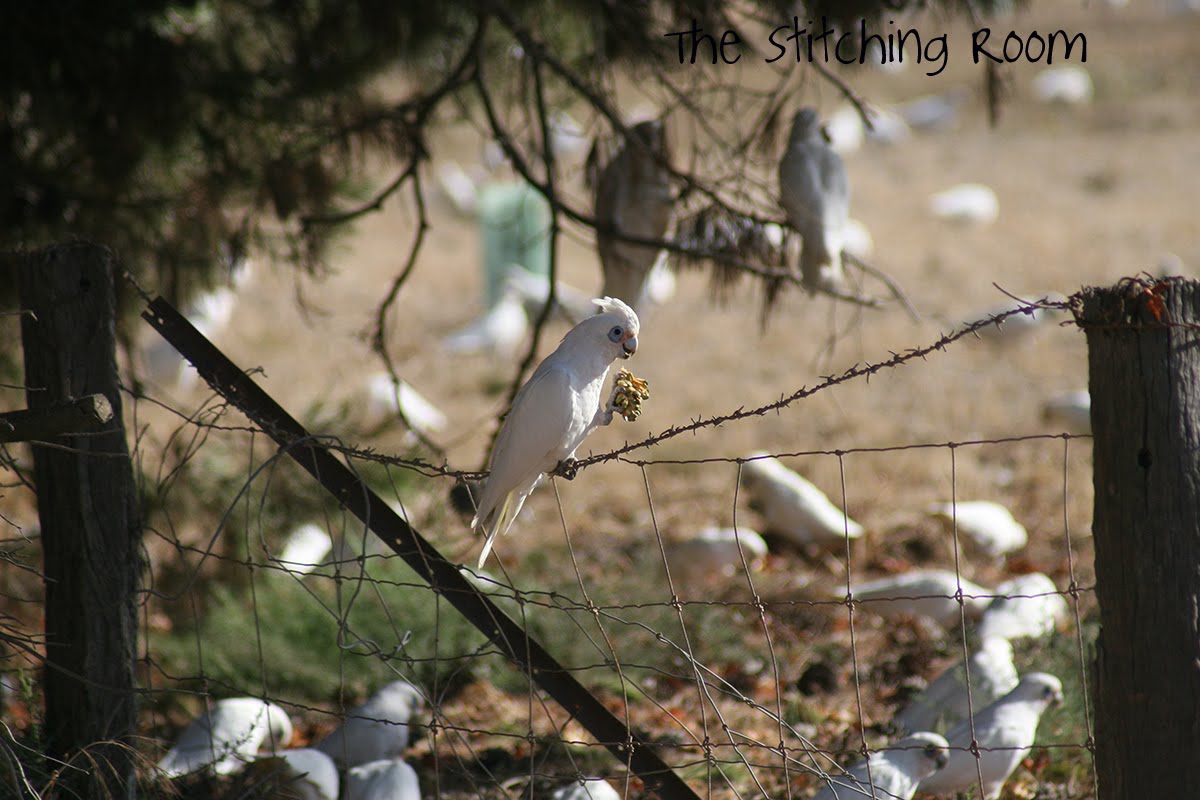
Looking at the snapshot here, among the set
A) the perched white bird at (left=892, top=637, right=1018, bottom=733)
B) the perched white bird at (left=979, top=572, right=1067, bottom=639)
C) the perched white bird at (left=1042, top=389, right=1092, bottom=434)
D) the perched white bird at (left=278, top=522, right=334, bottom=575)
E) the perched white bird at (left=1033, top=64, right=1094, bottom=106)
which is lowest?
the perched white bird at (left=892, top=637, right=1018, bottom=733)

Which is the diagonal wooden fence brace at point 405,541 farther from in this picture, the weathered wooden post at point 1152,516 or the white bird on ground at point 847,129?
the white bird on ground at point 847,129

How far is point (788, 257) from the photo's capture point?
287cm

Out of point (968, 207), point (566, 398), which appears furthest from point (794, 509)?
point (968, 207)

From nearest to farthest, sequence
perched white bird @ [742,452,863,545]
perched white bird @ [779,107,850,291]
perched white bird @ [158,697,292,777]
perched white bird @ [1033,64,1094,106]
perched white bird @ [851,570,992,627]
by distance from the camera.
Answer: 1. perched white bird @ [158,697,292,777]
2. perched white bird @ [779,107,850,291]
3. perched white bird @ [851,570,992,627]
4. perched white bird @ [742,452,863,545]
5. perched white bird @ [1033,64,1094,106]

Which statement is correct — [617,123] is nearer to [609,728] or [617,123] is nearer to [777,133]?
[777,133]

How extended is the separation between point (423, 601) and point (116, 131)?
4.94 ft

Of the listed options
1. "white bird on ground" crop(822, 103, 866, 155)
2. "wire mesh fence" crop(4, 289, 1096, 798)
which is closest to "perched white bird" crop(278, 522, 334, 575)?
"wire mesh fence" crop(4, 289, 1096, 798)

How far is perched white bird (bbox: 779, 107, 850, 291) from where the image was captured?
264 centimetres

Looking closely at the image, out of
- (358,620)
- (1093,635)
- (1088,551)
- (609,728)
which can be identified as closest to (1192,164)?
(1088,551)

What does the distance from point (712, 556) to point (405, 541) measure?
2.02m

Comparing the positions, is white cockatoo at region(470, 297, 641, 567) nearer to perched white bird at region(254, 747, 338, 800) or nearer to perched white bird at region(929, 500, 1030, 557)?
perched white bird at region(254, 747, 338, 800)

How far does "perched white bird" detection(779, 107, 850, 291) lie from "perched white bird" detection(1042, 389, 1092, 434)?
7.81 feet

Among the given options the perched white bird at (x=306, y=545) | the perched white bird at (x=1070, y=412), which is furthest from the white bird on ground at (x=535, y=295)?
the perched white bird at (x=306, y=545)

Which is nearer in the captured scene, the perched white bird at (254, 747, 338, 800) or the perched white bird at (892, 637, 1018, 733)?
the perched white bird at (254, 747, 338, 800)
